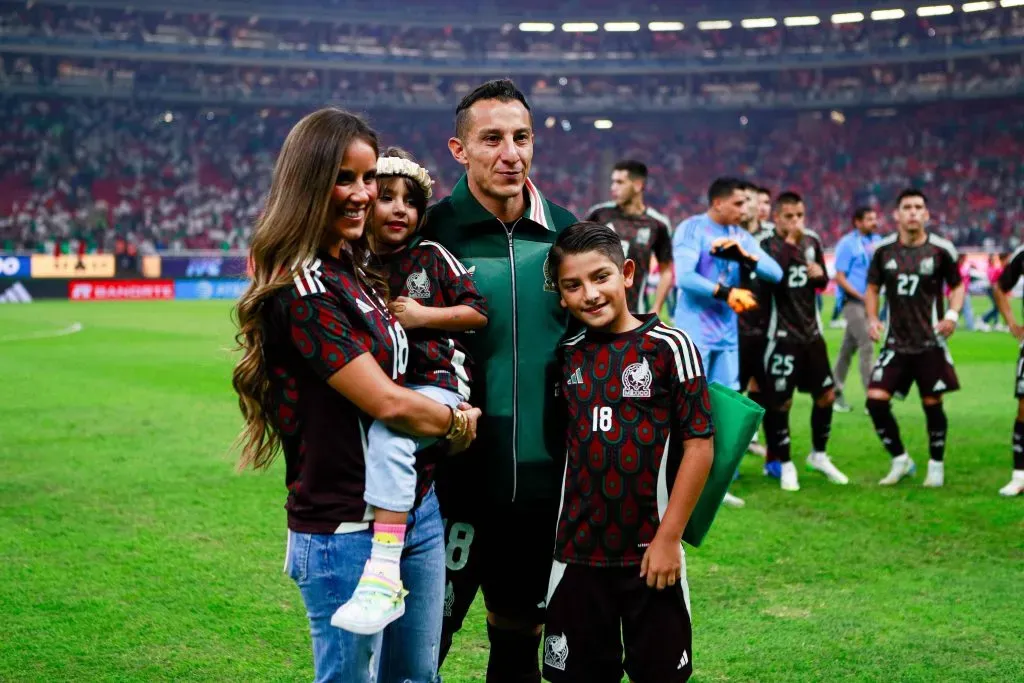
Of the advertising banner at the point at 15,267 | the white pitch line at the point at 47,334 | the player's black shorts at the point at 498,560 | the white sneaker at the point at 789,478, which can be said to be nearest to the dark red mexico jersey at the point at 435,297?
the player's black shorts at the point at 498,560

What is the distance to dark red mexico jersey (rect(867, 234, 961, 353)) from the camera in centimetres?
879

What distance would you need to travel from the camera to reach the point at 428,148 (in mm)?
56594

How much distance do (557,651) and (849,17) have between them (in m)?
58.9

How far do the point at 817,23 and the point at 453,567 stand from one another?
59723 millimetres

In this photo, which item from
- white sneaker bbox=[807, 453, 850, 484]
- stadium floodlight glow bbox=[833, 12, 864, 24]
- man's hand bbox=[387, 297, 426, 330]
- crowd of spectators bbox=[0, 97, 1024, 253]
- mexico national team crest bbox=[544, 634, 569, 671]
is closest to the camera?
man's hand bbox=[387, 297, 426, 330]

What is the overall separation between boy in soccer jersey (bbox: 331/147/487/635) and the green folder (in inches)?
33.1

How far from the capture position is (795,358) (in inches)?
365

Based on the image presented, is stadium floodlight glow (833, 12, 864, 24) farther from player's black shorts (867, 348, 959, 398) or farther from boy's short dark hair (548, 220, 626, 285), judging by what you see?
boy's short dark hair (548, 220, 626, 285)

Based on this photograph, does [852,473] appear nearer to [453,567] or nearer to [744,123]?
[453,567]

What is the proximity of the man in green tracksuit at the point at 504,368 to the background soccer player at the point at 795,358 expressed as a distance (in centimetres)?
565

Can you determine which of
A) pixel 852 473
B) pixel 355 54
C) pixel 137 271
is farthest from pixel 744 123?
pixel 852 473

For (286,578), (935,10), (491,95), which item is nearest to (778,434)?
(286,578)

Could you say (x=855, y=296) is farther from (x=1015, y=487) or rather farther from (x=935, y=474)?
(x=1015, y=487)

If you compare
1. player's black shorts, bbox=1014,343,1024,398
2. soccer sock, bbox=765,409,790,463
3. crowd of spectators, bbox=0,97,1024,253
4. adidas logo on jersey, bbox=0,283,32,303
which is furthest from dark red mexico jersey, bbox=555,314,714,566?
crowd of spectators, bbox=0,97,1024,253
